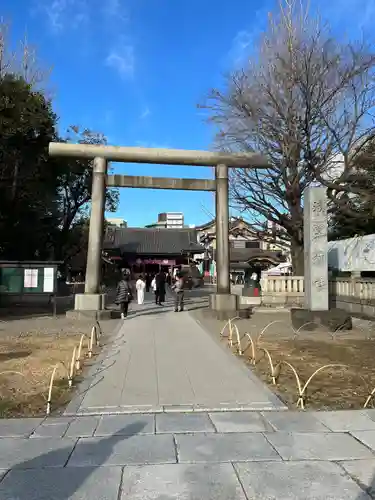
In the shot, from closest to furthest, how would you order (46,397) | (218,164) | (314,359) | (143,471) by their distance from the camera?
(143,471), (46,397), (314,359), (218,164)

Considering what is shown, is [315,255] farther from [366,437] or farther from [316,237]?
[366,437]

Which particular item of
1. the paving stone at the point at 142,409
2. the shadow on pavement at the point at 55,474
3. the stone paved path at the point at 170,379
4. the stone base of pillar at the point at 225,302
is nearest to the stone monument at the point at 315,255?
the stone base of pillar at the point at 225,302

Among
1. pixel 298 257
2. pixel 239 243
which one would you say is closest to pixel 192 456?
pixel 298 257

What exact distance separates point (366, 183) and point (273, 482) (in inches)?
676

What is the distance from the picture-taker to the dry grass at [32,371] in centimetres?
592

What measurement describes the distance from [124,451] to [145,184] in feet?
43.2

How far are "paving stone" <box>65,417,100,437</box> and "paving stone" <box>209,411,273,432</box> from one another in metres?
1.35

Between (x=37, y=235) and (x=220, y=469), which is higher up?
(x=37, y=235)

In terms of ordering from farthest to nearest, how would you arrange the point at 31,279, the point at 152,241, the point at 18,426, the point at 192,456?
the point at 152,241
the point at 31,279
the point at 18,426
the point at 192,456

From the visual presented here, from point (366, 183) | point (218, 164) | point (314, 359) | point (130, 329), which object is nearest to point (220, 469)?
point (314, 359)

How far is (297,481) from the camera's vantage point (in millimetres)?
3691

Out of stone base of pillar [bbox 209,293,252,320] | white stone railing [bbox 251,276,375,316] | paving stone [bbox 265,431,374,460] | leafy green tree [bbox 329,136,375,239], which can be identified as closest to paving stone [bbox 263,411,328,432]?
paving stone [bbox 265,431,374,460]

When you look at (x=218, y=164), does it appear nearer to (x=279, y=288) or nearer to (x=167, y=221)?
(x=279, y=288)

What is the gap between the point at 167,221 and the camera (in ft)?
348
